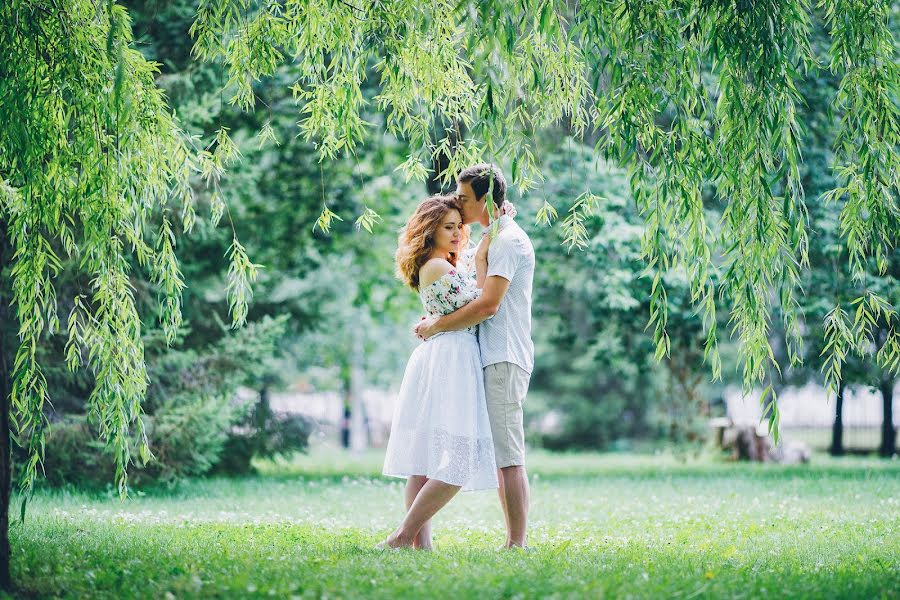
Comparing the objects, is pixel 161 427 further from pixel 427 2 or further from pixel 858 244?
pixel 858 244

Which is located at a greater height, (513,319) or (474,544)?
(513,319)

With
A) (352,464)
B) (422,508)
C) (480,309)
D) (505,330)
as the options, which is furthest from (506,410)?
(352,464)

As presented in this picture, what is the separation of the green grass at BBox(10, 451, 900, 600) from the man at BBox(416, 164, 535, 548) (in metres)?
0.44

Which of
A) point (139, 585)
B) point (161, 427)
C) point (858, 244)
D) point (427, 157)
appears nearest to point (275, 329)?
point (161, 427)

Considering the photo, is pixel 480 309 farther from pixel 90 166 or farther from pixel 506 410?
pixel 90 166

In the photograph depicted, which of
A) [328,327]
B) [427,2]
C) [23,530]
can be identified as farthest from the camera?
[328,327]

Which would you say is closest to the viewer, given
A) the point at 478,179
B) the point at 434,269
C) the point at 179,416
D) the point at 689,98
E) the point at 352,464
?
the point at 689,98

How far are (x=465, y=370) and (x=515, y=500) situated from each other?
85 cm

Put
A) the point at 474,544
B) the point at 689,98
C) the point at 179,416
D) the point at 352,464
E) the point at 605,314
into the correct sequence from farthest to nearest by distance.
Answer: the point at 352,464 → the point at 605,314 → the point at 179,416 → the point at 474,544 → the point at 689,98

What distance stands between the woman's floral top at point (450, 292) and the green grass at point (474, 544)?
58.2 inches

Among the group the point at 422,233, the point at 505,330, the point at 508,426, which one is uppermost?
the point at 422,233

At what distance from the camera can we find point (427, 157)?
5488mm

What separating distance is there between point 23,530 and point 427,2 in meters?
4.43

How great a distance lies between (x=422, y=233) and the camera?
557 cm
